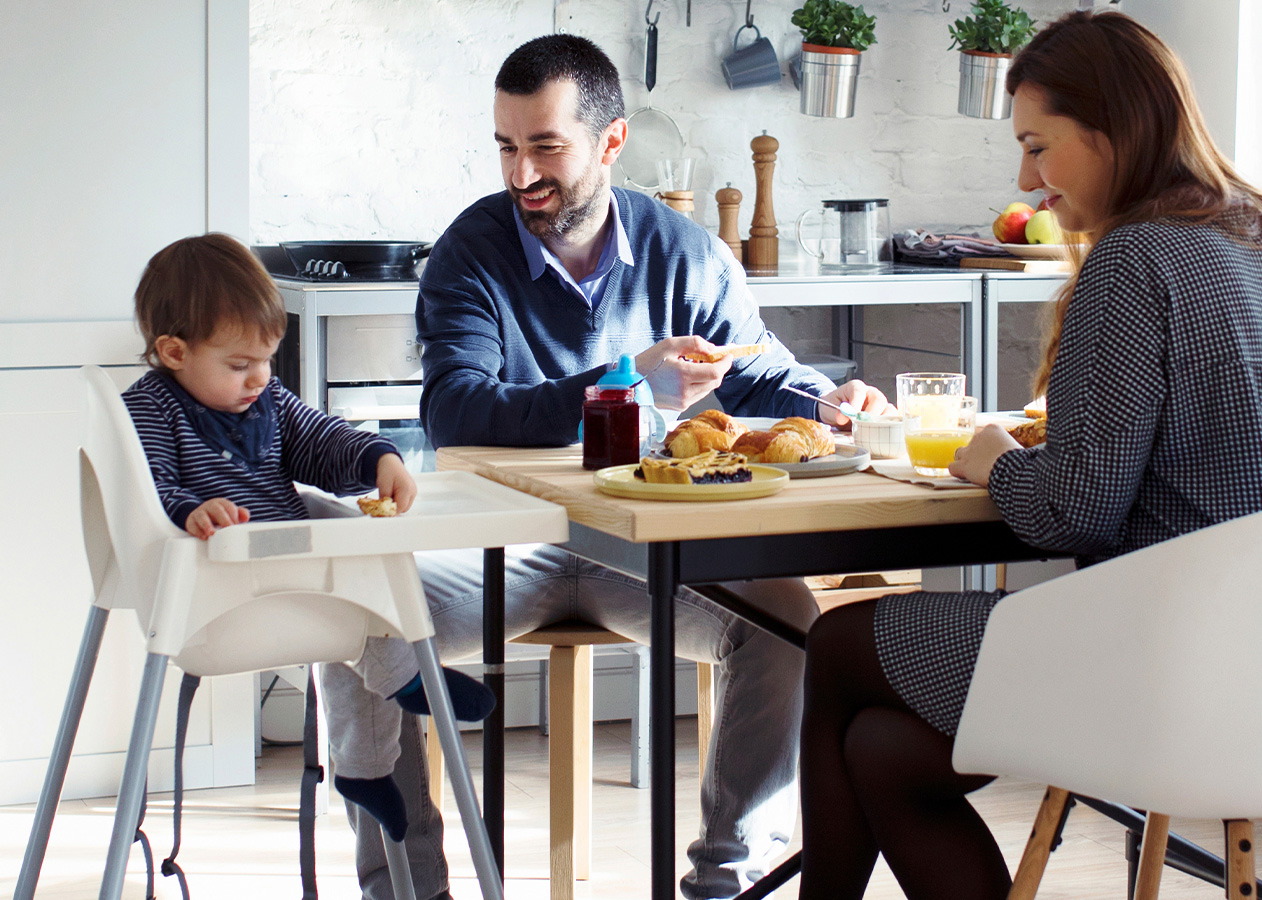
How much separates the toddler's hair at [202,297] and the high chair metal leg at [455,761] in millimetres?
461

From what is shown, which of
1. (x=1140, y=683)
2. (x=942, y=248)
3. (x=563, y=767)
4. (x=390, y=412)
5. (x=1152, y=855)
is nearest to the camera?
(x=1140, y=683)

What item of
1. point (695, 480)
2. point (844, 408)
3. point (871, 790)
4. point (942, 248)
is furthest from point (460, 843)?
point (942, 248)

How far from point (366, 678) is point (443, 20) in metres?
2.29

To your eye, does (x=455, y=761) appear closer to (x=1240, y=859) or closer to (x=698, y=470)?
(x=698, y=470)

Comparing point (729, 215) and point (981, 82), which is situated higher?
point (981, 82)

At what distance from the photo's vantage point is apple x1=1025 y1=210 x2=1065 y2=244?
3410 mm

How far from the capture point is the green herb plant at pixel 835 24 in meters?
3.62

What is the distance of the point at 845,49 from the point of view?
365 cm

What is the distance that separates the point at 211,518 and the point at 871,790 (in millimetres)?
739

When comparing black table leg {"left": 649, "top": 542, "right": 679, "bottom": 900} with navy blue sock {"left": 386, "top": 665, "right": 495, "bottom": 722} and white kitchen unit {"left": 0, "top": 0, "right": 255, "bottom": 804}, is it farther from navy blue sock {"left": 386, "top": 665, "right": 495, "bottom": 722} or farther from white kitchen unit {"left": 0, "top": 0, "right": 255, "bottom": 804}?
white kitchen unit {"left": 0, "top": 0, "right": 255, "bottom": 804}

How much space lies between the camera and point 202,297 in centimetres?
164

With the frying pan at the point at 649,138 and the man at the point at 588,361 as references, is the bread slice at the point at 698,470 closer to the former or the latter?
the man at the point at 588,361

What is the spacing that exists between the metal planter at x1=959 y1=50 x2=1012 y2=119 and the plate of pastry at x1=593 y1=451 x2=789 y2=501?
98.7 inches

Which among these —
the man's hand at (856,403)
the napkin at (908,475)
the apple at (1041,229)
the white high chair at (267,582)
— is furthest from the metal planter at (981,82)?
the white high chair at (267,582)
